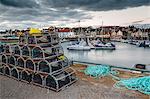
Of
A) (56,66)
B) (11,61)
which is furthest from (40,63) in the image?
(11,61)

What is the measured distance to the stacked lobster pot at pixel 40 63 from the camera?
21.7 ft

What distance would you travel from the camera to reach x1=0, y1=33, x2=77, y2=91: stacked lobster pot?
661 cm

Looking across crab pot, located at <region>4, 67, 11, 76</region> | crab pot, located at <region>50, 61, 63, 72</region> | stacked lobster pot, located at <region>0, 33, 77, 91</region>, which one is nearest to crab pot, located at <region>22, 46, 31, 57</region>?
stacked lobster pot, located at <region>0, 33, 77, 91</region>

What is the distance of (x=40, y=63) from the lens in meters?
6.72

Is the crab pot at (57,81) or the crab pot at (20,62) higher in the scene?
the crab pot at (20,62)

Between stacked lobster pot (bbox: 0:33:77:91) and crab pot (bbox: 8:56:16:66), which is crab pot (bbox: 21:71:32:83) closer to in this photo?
stacked lobster pot (bbox: 0:33:77:91)

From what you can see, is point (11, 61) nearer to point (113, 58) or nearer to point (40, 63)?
point (40, 63)

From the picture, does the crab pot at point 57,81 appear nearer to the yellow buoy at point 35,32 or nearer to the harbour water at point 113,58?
the yellow buoy at point 35,32

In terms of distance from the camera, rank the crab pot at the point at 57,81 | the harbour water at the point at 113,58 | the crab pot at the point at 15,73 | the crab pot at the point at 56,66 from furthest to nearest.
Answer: the harbour water at the point at 113,58, the crab pot at the point at 15,73, the crab pot at the point at 56,66, the crab pot at the point at 57,81

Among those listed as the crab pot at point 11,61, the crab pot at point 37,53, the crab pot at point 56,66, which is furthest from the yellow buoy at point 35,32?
the crab pot at point 11,61

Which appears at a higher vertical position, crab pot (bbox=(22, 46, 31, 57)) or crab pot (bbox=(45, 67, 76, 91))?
crab pot (bbox=(22, 46, 31, 57))

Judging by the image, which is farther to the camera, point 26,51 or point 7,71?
point 7,71

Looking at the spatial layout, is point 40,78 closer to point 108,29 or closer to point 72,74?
point 72,74

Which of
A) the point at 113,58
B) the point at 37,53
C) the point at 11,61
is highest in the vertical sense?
the point at 37,53
